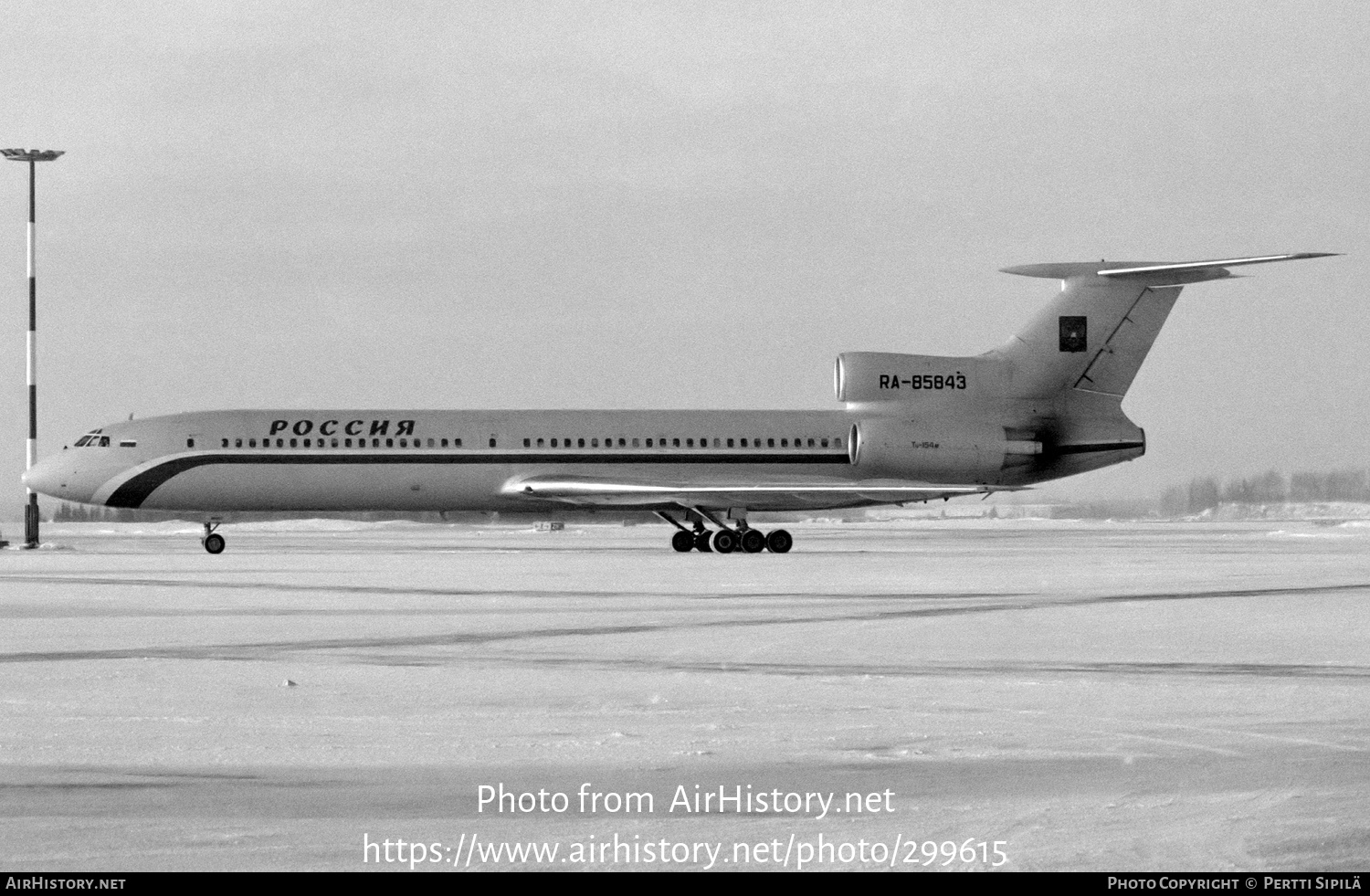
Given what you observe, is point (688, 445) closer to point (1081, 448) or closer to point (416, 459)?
point (416, 459)

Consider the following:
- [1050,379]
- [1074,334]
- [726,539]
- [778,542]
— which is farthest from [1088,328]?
[726,539]

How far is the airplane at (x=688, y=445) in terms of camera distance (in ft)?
127

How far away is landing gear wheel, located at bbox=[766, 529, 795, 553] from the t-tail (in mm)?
3658

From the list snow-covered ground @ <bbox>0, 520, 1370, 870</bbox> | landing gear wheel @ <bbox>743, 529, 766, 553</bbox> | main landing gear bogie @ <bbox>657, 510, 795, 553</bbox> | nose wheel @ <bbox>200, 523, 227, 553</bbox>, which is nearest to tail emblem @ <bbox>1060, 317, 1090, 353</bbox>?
main landing gear bogie @ <bbox>657, 510, 795, 553</bbox>

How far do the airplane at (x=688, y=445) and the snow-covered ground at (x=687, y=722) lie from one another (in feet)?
58.8

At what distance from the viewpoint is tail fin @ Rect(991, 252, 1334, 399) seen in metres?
39.9

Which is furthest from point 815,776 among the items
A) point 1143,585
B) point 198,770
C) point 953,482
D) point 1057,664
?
point 953,482

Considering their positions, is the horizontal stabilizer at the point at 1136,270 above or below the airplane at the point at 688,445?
above

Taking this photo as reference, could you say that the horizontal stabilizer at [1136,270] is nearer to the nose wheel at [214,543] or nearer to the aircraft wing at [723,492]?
the aircraft wing at [723,492]

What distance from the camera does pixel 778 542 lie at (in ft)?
120

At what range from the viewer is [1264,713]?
31.5ft

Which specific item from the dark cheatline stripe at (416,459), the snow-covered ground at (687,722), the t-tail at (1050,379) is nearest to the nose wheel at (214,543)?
the dark cheatline stripe at (416,459)

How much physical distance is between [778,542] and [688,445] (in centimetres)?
392
